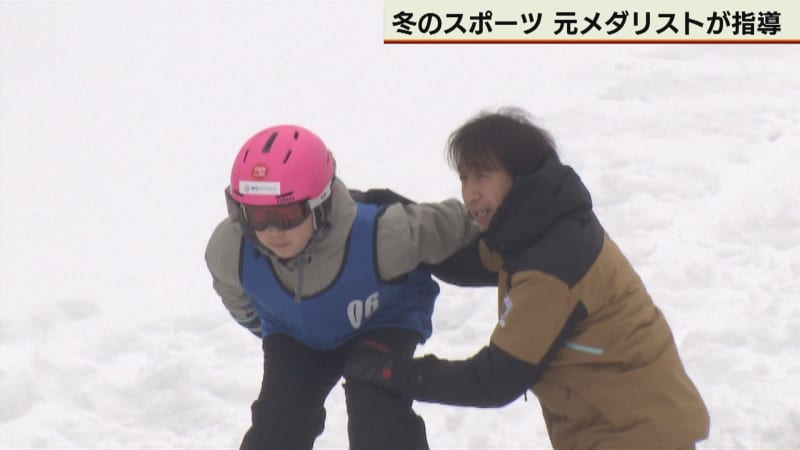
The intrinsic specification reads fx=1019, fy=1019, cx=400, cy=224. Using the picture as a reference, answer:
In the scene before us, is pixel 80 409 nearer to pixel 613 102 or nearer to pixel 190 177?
pixel 190 177

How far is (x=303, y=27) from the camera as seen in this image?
10023mm

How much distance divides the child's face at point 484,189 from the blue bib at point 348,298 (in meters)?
0.40

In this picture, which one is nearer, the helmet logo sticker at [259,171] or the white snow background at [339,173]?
the helmet logo sticker at [259,171]

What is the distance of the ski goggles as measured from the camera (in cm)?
301

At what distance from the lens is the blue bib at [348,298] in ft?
10.4

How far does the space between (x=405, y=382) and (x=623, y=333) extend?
0.63 meters

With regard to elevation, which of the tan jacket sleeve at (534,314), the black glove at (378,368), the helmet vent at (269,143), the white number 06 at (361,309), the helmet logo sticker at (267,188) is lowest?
the black glove at (378,368)

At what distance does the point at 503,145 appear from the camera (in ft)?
9.29

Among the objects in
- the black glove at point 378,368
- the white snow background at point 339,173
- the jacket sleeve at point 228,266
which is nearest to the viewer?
the black glove at point 378,368

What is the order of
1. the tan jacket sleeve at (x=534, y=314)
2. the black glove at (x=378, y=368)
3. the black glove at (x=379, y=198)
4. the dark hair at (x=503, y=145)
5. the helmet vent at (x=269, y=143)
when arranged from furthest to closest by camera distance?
the black glove at (x=379, y=198), the helmet vent at (x=269, y=143), the black glove at (x=378, y=368), the dark hair at (x=503, y=145), the tan jacket sleeve at (x=534, y=314)

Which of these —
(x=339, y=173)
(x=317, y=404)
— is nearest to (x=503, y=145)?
(x=317, y=404)

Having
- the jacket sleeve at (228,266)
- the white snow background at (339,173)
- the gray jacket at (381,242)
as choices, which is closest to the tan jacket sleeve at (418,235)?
the gray jacket at (381,242)

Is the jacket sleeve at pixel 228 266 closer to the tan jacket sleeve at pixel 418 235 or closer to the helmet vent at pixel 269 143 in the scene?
the helmet vent at pixel 269 143

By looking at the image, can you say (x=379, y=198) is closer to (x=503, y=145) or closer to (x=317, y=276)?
(x=317, y=276)
